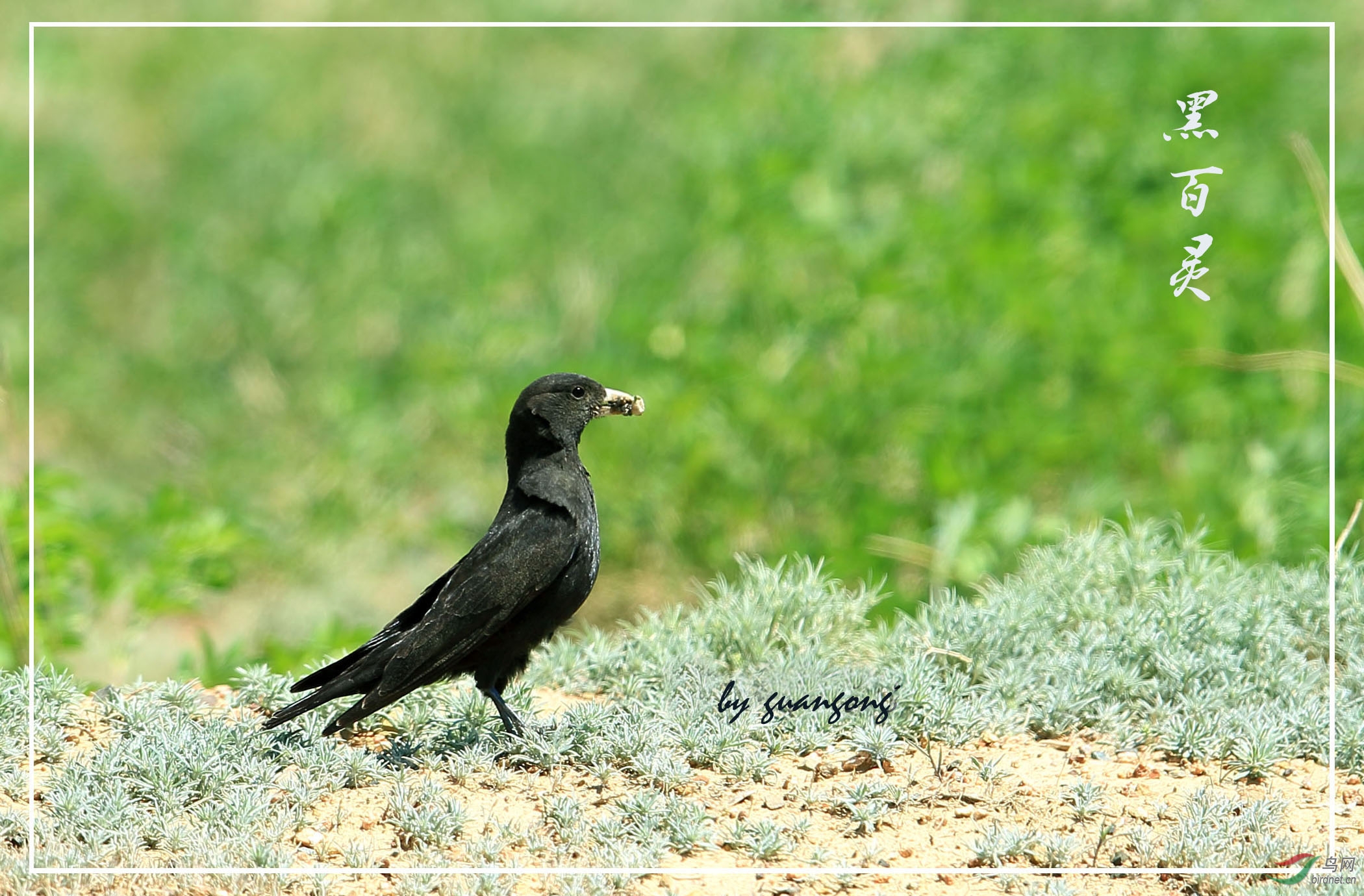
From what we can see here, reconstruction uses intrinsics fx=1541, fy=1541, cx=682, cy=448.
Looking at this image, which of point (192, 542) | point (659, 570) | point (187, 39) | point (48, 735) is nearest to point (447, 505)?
point (659, 570)

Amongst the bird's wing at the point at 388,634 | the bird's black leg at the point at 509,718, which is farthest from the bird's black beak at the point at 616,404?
the bird's black leg at the point at 509,718

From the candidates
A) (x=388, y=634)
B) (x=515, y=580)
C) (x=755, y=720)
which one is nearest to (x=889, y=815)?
(x=755, y=720)

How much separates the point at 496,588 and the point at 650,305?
5331 millimetres

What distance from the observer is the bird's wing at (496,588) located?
4.12 m

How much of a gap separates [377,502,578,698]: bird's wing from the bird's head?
24 cm

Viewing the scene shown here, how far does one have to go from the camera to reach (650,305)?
932 cm

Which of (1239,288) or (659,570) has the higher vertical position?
(1239,288)

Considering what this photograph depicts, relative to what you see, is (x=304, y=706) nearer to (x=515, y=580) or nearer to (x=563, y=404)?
(x=515, y=580)

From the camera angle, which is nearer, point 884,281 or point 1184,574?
point 1184,574

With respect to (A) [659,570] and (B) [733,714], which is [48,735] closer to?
(B) [733,714]

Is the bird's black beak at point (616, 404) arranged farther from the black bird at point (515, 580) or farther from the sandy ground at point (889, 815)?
the sandy ground at point (889, 815)

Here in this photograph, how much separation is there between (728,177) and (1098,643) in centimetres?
583

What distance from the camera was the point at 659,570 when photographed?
25.8ft

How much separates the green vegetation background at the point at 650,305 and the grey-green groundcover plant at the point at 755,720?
1234 millimetres
